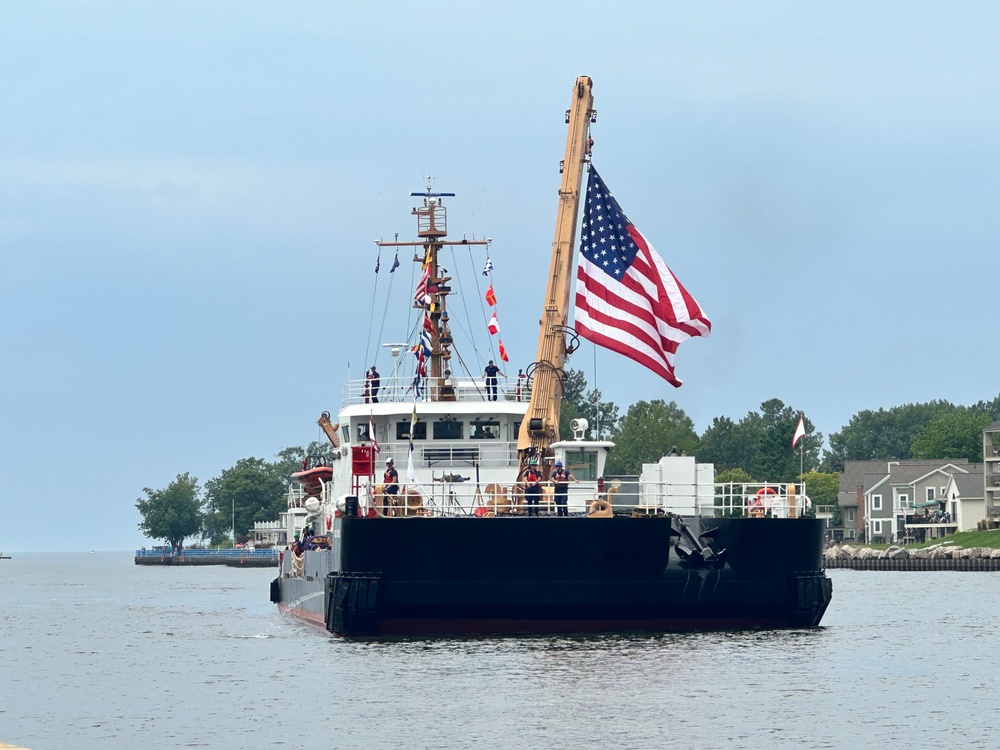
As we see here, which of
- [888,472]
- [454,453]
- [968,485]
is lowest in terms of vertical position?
→ [454,453]

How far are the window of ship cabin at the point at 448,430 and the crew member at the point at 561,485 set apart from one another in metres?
6.35

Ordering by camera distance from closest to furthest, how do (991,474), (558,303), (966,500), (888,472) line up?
(558,303) < (991,474) < (966,500) < (888,472)

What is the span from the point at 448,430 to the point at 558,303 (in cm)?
575

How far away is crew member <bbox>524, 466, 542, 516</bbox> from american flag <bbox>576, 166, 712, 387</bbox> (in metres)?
3.77

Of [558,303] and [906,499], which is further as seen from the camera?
[906,499]

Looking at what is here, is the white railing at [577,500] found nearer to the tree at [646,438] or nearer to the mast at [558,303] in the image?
the mast at [558,303]

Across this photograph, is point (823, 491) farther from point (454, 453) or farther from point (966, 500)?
point (454, 453)

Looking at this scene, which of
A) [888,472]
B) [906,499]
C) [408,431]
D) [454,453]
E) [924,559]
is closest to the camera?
[454,453]

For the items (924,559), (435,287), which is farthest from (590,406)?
(435,287)

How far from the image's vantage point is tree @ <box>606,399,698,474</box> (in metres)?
142

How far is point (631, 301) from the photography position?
45188 millimetres

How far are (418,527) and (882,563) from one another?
286 ft

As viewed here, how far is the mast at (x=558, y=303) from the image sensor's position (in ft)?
151

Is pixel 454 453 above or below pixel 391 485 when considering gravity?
above
